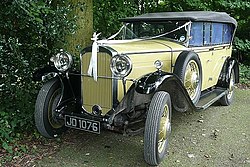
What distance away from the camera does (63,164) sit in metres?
3.79

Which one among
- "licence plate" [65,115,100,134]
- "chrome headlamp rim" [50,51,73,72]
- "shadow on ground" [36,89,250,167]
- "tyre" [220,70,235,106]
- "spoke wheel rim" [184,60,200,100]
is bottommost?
"shadow on ground" [36,89,250,167]

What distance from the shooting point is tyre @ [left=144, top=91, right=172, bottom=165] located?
346 cm

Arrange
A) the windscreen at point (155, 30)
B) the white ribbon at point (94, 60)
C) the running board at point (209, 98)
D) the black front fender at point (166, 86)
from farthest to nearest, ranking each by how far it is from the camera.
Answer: the windscreen at point (155, 30)
the running board at point (209, 98)
the white ribbon at point (94, 60)
the black front fender at point (166, 86)

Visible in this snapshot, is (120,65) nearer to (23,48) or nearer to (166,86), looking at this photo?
(166,86)

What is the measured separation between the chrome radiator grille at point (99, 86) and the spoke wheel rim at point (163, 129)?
2.18ft

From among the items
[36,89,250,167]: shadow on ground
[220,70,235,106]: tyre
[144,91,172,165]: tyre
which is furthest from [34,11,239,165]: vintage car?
[220,70,235,106]: tyre

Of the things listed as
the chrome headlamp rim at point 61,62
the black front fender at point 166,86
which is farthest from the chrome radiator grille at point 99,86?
the black front fender at point 166,86

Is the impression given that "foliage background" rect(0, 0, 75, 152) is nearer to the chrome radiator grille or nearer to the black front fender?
the chrome radiator grille

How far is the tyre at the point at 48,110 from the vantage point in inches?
162

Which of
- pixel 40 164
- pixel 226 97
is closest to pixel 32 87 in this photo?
pixel 40 164

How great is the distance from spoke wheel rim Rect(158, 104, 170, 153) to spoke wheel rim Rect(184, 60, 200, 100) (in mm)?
879

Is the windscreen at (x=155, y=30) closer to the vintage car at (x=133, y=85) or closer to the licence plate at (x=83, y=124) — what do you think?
the vintage car at (x=133, y=85)

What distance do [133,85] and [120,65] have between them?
0.36 m

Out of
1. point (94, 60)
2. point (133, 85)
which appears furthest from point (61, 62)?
point (133, 85)
